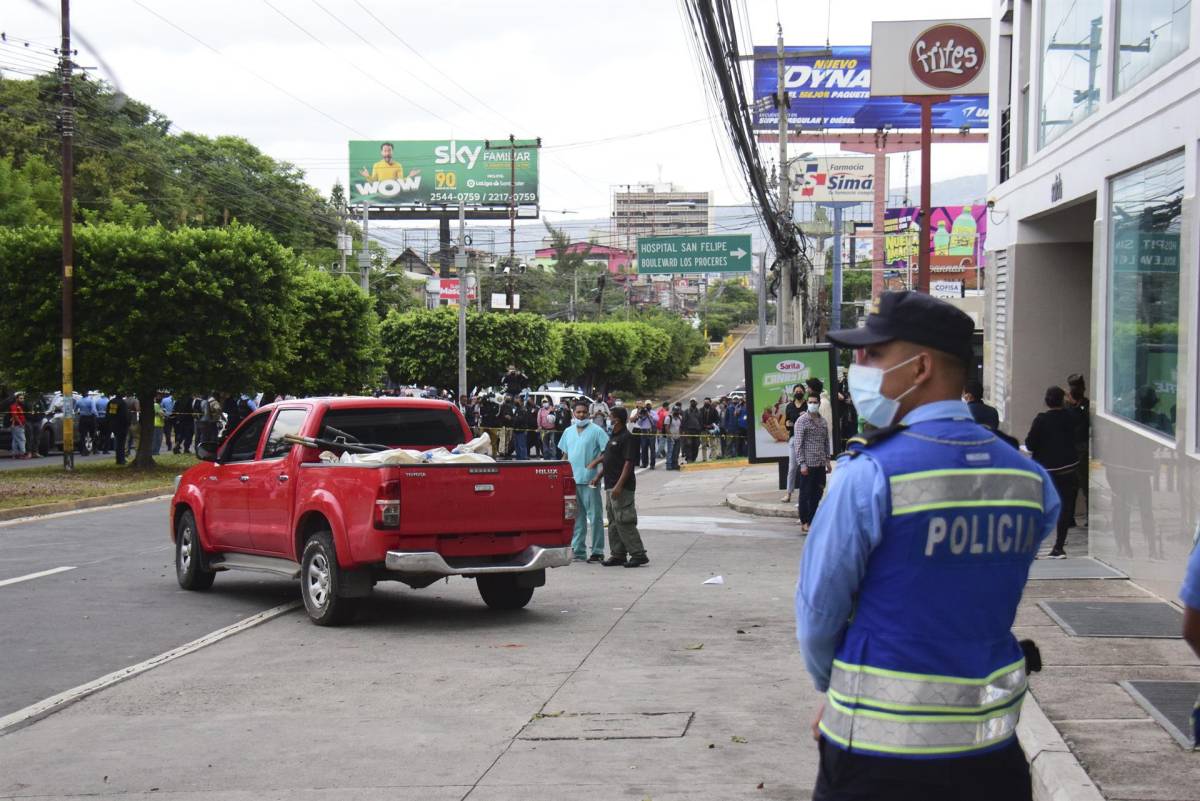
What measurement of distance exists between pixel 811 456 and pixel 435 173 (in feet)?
238

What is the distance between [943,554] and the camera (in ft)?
10.5

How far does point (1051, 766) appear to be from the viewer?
Result: 617 centimetres

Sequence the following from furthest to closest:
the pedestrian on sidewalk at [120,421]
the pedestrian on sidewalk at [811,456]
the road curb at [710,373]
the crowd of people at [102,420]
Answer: the road curb at [710,373] → the crowd of people at [102,420] → the pedestrian on sidewalk at [120,421] → the pedestrian on sidewalk at [811,456]

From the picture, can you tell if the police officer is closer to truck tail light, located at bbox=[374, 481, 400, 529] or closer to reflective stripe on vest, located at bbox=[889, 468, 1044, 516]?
reflective stripe on vest, located at bbox=[889, 468, 1044, 516]

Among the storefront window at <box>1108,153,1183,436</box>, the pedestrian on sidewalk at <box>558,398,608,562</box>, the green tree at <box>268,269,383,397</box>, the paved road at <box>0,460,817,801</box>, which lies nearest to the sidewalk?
the paved road at <box>0,460,817,801</box>

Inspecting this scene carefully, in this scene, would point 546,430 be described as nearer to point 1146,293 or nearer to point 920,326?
point 1146,293

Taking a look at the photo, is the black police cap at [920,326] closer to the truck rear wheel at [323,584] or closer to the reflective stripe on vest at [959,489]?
the reflective stripe on vest at [959,489]

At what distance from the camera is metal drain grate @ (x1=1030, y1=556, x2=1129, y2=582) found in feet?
41.1

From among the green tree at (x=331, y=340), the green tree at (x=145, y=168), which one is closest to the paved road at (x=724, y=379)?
the green tree at (x=145, y=168)

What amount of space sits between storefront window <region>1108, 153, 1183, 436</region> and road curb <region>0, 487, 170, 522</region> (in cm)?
1581

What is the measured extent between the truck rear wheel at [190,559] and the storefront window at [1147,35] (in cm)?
959

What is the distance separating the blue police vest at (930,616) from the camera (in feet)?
10.4

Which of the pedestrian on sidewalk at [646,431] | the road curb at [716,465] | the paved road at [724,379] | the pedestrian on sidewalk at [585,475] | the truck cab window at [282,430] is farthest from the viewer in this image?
the paved road at [724,379]

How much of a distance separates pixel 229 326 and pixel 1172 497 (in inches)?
885
